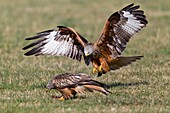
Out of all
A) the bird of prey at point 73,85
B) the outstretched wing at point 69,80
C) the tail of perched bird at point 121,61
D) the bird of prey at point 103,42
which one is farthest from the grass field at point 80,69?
the bird of prey at point 103,42

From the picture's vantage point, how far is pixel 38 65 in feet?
49.4

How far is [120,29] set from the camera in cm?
1155

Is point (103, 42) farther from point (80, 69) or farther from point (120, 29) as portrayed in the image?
point (80, 69)

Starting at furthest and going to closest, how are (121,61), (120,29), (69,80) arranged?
1. (121,61)
2. (120,29)
3. (69,80)

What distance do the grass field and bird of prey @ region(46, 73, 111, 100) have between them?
17 centimetres

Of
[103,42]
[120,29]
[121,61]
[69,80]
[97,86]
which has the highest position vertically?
[120,29]

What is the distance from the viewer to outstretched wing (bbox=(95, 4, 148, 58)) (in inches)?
446

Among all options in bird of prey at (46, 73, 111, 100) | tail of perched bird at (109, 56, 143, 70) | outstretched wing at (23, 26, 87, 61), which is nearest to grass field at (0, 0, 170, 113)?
bird of prey at (46, 73, 111, 100)

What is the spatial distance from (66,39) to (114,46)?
93 centimetres

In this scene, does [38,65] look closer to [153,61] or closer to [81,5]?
[153,61]

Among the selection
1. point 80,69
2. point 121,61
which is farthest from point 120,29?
point 80,69

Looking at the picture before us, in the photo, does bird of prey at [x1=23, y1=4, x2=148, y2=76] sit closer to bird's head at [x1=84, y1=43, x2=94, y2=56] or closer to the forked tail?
bird's head at [x1=84, y1=43, x2=94, y2=56]

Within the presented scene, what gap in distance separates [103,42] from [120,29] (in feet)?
1.41

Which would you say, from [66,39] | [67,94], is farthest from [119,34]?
[67,94]
